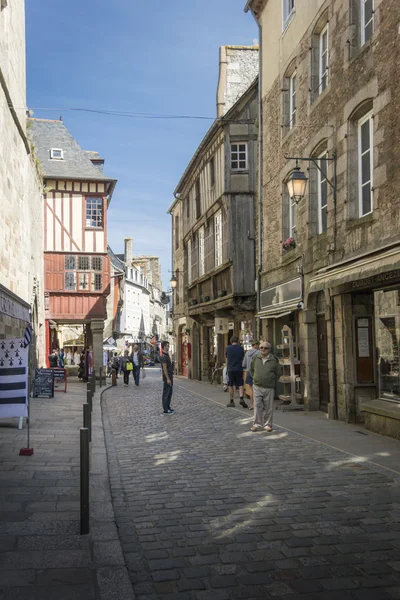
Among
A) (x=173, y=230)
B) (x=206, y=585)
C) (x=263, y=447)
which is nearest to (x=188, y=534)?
(x=206, y=585)

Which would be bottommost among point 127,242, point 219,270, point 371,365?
point 371,365

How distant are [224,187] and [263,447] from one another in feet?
43.5

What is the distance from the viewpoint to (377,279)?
9.99 metres

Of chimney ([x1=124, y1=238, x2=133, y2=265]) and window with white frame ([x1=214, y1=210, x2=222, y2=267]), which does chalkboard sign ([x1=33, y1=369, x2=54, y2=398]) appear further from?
chimney ([x1=124, y1=238, x2=133, y2=265])

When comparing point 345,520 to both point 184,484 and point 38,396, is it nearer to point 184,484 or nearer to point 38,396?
point 184,484

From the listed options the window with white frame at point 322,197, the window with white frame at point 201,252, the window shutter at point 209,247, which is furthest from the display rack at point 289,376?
the window with white frame at point 201,252

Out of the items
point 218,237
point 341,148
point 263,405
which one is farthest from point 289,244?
point 218,237

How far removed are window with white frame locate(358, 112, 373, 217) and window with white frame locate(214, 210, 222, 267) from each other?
11.4m

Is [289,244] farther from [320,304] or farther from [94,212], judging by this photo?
[94,212]

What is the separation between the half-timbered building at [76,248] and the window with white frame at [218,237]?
7.73 metres

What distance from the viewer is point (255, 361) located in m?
10.8

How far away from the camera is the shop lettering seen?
9.45m

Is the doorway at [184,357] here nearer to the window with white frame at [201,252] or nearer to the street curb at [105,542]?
the window with white frame at [201,252]

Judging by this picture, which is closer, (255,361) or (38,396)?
(255,361)
